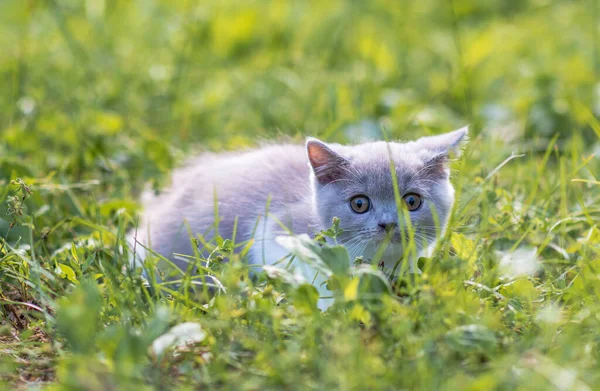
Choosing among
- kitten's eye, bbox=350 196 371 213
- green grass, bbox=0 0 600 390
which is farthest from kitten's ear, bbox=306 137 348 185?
green grass, bbox=0 0 600 390

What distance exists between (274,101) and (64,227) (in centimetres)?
199

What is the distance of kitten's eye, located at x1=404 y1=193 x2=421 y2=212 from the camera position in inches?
105

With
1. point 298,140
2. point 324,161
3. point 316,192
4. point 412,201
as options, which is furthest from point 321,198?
point 298,140

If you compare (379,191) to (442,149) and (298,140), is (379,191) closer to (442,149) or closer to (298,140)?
(442,149)

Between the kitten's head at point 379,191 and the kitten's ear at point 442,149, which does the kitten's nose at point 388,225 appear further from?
the kitten's ear at point 442,149

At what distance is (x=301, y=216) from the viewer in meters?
2.89

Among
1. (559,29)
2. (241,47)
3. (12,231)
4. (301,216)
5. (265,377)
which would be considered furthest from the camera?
(559,29)

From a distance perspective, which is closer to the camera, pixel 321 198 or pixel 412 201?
pixel 412 201

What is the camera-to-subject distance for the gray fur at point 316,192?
2.68m

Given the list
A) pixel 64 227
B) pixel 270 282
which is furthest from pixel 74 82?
pixel 270 282

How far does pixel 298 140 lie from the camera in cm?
375

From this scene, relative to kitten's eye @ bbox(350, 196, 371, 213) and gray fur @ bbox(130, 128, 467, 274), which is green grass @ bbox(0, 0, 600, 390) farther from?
kitten's eye @ bbox(350, 196, 371, 213)

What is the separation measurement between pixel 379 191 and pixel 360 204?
93mm

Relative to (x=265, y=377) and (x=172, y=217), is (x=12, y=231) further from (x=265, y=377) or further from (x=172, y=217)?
(x=265, y=377)
